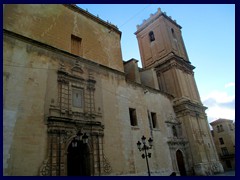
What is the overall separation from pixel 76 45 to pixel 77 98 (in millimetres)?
3924

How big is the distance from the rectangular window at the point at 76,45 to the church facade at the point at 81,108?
67 millimetres

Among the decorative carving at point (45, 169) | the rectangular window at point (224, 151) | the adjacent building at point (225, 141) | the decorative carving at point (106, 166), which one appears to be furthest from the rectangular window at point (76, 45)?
the rectangular window at point (224, 151)

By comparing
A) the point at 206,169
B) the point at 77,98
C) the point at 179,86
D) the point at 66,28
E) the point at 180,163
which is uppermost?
the point at 66,28

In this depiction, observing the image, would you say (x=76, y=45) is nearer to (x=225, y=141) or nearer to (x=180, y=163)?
(x=180, y=163)

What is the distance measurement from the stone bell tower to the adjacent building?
68.3ft

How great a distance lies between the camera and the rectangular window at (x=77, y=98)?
459 inches

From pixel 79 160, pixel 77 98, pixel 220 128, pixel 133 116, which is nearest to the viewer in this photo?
pixel 79 160

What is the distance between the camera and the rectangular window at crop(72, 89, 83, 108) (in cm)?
1166

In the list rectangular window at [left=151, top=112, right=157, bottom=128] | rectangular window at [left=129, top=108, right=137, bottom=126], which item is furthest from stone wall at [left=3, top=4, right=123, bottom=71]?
rectangular window at [left=151, top=112, right=157, bottom=128]

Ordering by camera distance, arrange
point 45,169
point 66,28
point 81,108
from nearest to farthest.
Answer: point 45,169
point 81,108
point 66,28

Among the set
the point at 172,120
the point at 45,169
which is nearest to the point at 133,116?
the point at 172,120

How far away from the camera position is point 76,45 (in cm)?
1358

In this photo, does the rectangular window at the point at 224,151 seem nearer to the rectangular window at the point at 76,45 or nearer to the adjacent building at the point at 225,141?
the adjacent building at the point at 225,141

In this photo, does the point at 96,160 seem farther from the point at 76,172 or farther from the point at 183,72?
the point at 183,72
